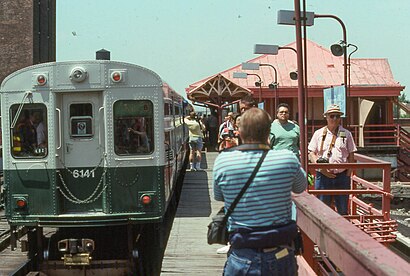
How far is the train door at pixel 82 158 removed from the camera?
28.8ft

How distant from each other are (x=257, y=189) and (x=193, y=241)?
552cm

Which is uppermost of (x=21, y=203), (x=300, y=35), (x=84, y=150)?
(x=300, y=35)

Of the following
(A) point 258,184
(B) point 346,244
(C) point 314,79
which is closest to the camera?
(B) point 346,244

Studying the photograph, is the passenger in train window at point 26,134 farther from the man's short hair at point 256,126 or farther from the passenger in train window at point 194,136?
the passenger in train window at point 194,136

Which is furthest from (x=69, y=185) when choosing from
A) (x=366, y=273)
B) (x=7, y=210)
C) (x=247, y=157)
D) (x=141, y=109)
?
(x=366, y=273)

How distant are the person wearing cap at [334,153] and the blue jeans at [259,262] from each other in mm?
4307

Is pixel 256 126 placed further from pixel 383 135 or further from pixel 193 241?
pixel 383 135

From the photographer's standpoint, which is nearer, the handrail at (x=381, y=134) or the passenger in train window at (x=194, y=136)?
the passenger in train window at (x=194, y=136)

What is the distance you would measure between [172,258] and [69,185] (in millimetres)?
1963

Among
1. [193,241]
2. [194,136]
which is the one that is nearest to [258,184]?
[193,241]

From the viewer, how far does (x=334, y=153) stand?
8.06m

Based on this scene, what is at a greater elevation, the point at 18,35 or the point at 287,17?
the point at 18,35

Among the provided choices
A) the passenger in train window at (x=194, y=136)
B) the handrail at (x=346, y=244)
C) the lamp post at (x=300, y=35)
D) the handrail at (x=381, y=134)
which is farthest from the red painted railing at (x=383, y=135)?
the handrail at (x=346, y=244)

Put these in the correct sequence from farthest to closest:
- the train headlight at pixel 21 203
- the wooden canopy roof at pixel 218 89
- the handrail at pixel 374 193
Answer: the wooden canopy roof at pixel 218 89 < the train headlight at pixel 21 203 < the handrail at pixel 374 193
